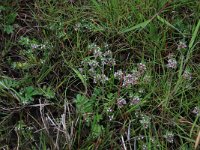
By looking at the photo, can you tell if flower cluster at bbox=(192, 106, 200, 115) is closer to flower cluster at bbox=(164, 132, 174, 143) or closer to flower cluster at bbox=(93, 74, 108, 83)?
flower cluster at bbox=(164, 132, 174, 143)

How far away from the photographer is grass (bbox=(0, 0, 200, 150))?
203cm

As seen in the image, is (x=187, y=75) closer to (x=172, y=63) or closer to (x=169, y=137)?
(x=172, y=63)

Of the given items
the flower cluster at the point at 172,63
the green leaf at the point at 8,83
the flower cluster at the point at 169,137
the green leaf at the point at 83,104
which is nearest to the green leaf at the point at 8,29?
the green leaf at the point at 8,83

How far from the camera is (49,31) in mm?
2379

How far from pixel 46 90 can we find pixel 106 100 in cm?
30

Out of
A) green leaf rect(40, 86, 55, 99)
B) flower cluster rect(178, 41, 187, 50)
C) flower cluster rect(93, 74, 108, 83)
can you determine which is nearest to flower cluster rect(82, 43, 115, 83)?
flower cluster rect(93, 74, 108, 83)

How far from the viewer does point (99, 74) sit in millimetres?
2170

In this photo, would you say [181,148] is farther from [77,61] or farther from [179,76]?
[77,61]

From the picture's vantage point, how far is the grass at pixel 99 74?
203cm

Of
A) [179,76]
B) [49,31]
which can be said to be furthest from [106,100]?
[49,31]

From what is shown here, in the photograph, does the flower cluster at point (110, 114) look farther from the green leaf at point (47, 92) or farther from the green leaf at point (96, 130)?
the green leaf at point (47, 92)

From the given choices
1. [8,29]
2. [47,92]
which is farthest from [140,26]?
[8,29]

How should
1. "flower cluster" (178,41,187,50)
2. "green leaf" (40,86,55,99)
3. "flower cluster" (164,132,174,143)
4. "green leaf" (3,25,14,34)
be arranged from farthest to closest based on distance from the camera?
"green leaf" (3,25,14,34)
"flower cluster" (178,41,187,50)
"green leaf" (40,86,55,99)
"flower cluster" (164,132,174,143)

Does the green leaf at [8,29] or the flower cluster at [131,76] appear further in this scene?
the green leaf at [8,29]
